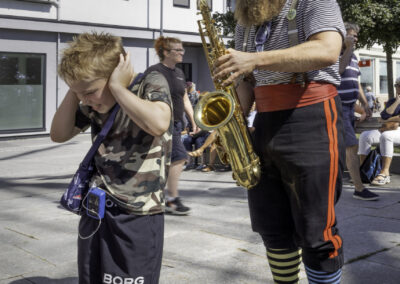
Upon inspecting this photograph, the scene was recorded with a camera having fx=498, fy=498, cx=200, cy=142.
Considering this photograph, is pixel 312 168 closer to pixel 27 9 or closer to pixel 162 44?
pixel 162 44

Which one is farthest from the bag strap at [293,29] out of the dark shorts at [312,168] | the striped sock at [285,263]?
the striped sock at [285,263]

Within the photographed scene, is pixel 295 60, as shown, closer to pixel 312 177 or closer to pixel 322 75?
pixel 322 75

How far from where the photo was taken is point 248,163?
7.59 ft

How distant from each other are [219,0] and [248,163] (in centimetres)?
2089

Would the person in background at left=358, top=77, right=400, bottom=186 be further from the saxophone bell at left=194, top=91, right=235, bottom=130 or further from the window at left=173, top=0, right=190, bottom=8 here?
the window at left=173, top=0, right=190, bottom=8

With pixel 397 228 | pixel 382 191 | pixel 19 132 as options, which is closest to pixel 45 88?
pixel 19 132

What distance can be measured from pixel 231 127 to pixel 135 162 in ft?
1.83

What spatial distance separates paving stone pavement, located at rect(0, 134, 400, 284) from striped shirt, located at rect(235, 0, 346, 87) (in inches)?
63.4

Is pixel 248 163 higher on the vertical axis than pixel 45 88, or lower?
lower

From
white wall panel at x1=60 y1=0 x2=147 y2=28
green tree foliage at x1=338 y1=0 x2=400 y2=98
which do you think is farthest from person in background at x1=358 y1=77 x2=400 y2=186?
white wall panel at x1=60 y1=0 x2=147 y2=28

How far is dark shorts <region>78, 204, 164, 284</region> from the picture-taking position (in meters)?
2.09

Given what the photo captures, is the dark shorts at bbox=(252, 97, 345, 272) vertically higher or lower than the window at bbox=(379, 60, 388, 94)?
lower

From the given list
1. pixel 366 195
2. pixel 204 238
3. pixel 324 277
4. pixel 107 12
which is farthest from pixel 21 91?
pixel 324 277

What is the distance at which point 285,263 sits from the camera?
93.7 inches
